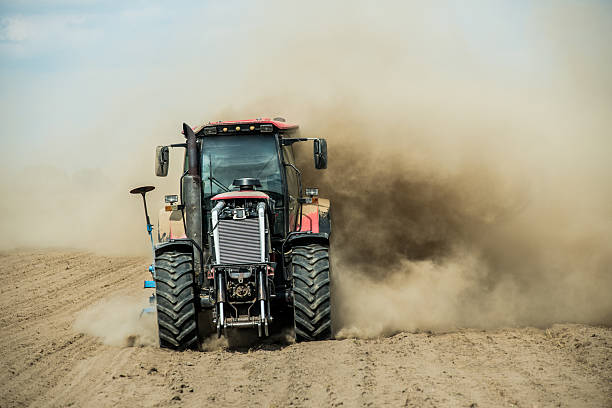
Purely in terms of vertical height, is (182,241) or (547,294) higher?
(182,241)

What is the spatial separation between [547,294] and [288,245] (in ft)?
13.4

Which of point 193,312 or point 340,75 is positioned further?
point 340,75

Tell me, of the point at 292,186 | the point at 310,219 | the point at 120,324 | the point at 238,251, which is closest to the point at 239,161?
the point at 292,186

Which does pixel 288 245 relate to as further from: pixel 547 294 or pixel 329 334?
pixel 547 294

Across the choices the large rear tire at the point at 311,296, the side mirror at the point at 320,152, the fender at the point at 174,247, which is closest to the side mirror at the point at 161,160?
the fender at the point at 174,247

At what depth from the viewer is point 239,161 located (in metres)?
9.32

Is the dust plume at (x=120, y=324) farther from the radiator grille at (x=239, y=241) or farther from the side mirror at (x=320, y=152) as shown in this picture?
the side mirror at (x=320, y=152)

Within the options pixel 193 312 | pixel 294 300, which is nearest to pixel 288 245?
pixel 294 300

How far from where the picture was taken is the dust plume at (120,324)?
8.85 m

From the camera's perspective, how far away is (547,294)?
32.3 ft

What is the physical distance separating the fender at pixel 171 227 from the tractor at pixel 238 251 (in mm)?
48

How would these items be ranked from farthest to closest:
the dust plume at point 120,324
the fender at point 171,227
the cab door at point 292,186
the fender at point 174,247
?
the fender at point 171,227 → the cab door at point 292,186 → the dust plume at point 120,324 → the fender at point 174,247

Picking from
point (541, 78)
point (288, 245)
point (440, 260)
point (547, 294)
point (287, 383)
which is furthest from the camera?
point (541, 78)

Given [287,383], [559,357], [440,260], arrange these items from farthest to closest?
[440,260] → [559,357] → [287,383]
